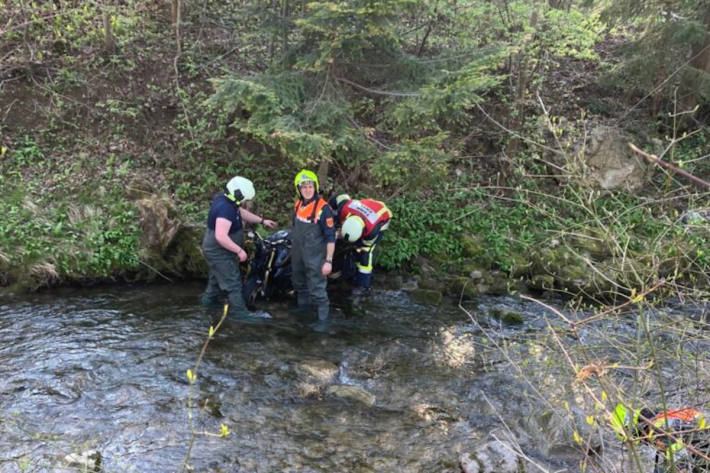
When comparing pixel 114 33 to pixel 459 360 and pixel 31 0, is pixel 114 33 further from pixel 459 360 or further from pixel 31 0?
pixel 459 360

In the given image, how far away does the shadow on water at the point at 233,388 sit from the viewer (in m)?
4.48

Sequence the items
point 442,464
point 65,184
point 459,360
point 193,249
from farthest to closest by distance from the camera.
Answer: point 65,184
point 193,249
point 459,360
point 442,464

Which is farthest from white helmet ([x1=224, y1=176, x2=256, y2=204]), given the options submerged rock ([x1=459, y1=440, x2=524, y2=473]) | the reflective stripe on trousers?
submerged rock ([x1=459, y1=440, x2=524, y2=473])

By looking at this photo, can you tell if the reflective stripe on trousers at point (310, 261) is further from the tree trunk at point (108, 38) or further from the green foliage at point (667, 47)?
the green foliage at point (667, 47)

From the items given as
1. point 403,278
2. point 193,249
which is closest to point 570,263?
point 403,278

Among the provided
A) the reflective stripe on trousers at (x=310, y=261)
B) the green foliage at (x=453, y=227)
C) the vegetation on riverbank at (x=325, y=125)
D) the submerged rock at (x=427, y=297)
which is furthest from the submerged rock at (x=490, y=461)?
the green foliage at (x=453, y=227)

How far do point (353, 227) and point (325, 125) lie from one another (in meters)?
1.63

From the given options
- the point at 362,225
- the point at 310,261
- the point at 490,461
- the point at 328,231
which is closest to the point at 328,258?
the point at 310,261

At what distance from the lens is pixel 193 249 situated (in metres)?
8.02

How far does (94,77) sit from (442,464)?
32.1ft

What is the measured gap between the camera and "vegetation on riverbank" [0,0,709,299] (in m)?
7.36

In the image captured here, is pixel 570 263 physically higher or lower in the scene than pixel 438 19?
lower

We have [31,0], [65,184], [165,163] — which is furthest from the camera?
[31,0]

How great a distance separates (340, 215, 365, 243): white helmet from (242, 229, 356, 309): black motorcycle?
0.43 metres
